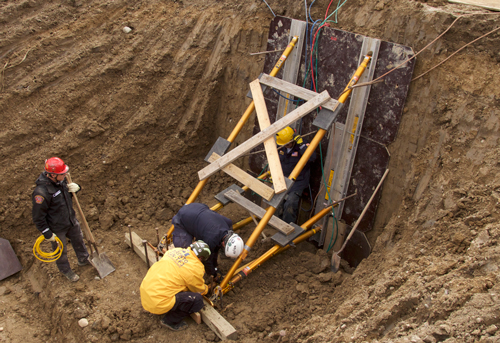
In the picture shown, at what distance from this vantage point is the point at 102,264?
541 centimetres

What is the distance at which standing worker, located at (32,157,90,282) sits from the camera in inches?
186

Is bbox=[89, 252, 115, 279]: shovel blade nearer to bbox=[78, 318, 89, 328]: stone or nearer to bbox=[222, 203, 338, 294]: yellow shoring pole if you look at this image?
bbox=[78, 318, 89, 328]: stone

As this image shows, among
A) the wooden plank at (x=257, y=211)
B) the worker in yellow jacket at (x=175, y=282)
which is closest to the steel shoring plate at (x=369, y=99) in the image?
the wooden plank at (x=257, y=211)

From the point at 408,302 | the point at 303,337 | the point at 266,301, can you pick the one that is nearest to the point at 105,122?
the point at 266,301

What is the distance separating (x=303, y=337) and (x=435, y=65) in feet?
10.6

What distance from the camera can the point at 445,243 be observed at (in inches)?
145

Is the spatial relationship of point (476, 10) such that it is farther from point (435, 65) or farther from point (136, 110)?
point (136, 110)

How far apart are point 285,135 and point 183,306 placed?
2676mm

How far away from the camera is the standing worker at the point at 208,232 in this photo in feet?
14.9

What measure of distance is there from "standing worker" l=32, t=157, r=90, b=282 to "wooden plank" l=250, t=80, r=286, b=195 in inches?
98.2

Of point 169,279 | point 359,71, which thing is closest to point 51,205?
point 169,279

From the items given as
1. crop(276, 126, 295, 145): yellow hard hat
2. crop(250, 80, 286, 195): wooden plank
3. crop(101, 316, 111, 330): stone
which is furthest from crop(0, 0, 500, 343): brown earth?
crop(276, 126, 295, 145): yellow hard hat

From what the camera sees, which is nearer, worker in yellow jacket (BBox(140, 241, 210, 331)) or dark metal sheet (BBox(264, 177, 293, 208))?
worker in yellow jacket (BBox(140, 241, 210, 331))

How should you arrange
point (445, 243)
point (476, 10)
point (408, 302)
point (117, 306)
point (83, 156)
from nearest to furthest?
1. point (408, 302)
2. point (445, 243)
3. point (476, 10)
4. point (117, 306)
5. point (83, 156)
